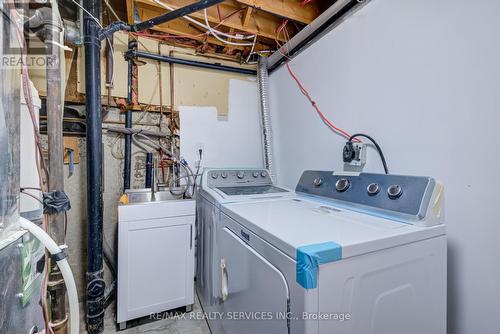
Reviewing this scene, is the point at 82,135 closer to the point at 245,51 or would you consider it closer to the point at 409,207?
the point at 245,51

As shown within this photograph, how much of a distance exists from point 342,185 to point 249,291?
73 cm

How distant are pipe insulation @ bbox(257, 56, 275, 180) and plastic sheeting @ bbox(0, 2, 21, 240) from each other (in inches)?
72.1

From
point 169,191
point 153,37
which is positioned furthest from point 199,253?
point 153,37

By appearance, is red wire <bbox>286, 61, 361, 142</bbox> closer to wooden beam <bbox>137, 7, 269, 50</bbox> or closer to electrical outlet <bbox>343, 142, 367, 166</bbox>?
electrical outlet <bbox>343, 142, 367, 166</bbox>

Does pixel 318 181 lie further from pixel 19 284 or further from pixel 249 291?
pixel 19 284

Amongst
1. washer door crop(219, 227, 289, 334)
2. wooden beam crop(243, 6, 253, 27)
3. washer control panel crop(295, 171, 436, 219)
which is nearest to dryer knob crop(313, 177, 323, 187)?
washer control panel crop(295, 171, 436, 219)

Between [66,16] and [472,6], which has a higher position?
[66,16]

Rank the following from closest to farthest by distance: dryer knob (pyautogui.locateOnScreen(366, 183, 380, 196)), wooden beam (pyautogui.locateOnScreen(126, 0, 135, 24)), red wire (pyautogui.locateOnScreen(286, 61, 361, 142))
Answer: dryer knob (pyautogui.locateOnScreen(366, 183, 380, 196))
red wire (pyautogui.locateOnScreen(286, 61, 361, 142))
wooden beam (pyautogui.locateOnScreen(126, 0, 135, 24))

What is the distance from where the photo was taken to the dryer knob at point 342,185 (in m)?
Result: 1.25

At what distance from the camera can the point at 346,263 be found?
0.69 meters

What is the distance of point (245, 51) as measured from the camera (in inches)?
95.3

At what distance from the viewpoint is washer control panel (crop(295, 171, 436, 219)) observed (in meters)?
0.91

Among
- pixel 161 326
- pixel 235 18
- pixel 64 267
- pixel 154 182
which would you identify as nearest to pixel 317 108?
pixel 235 18

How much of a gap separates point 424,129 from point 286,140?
48.3 inches
